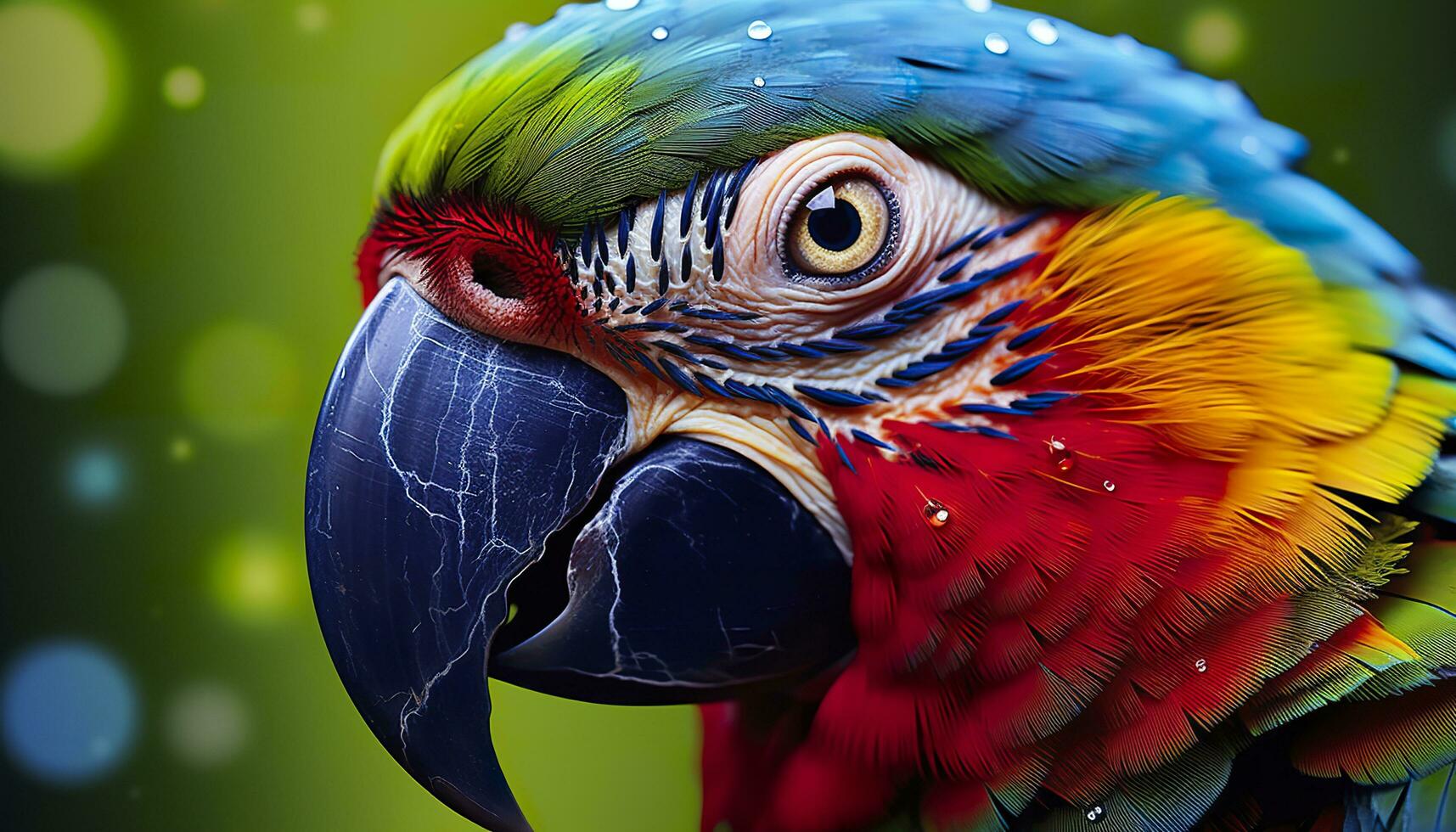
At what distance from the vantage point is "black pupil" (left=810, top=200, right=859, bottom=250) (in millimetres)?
702

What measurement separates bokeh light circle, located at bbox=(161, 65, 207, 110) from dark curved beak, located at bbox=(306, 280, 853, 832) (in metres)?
0.79

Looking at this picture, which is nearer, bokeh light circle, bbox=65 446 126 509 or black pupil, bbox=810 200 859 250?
black pupil, bbox=810 200 859 250

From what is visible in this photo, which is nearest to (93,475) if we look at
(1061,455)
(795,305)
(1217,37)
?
(795,305)

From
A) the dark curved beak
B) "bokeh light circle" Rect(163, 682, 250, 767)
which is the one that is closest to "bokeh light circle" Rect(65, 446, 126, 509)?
"bokeh light circle" Rect(163, 682, 250, 767)

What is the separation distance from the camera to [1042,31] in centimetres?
76

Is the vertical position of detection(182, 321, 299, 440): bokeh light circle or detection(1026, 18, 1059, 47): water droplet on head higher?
detection(1026, 18, 1059, 47): water droplet on head

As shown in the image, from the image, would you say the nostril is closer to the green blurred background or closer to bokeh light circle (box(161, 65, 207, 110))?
the green blurred background

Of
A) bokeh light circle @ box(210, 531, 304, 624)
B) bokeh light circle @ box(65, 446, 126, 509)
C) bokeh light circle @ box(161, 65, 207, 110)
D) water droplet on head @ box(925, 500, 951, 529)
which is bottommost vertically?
bokeh light circle @ box(210, 531, 304, 624)

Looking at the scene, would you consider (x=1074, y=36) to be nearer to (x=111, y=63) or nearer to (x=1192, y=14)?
(x=1192, y=14)

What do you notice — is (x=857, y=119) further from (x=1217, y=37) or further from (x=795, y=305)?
(x=1217, y=37)

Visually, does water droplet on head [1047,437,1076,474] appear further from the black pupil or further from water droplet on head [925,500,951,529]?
the black pupil

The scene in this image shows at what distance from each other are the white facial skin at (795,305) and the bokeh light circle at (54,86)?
0.90m

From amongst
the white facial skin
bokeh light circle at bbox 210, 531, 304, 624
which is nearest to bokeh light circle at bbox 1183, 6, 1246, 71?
the white facial skin

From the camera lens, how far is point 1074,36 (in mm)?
767
